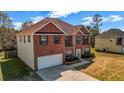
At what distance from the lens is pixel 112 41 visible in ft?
96.0

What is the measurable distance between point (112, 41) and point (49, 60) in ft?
56.9

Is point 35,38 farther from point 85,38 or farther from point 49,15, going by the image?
point 85,38

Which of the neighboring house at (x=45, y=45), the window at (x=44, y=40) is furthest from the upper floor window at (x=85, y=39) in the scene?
the window at (x=44, y=40)

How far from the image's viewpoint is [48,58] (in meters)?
16.5

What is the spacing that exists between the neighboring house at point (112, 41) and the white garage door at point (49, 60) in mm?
15057

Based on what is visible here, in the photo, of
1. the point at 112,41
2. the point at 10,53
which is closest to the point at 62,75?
the point at 10,53

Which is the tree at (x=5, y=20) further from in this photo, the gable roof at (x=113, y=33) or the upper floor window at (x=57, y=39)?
the gable roof at (x=113, y=33)

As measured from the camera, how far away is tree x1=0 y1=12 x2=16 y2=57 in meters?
27.8

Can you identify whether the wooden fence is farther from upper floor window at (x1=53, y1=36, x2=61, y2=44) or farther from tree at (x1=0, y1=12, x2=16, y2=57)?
upper floor window at (x1=53, y1=36, x2=61, y2=44)

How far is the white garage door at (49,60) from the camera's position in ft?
52.0

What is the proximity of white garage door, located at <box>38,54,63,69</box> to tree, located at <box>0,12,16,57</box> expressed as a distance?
13.6 metres

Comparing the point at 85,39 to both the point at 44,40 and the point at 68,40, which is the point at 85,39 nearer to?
the point at 68,40
